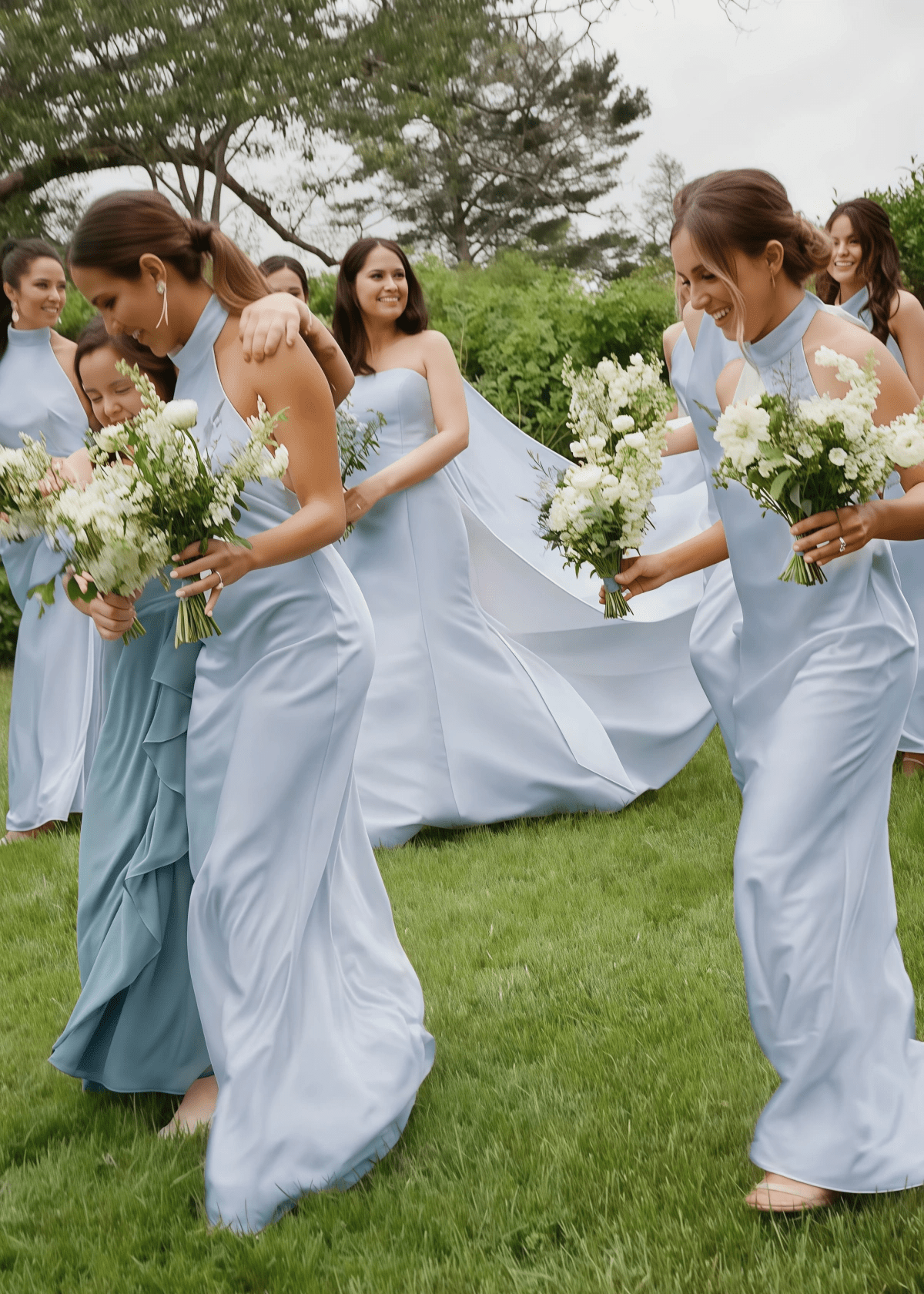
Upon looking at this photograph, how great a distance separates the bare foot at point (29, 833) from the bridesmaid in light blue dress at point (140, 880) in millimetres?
3416

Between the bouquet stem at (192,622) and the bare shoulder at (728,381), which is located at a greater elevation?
the bare shoulder at (728,381)

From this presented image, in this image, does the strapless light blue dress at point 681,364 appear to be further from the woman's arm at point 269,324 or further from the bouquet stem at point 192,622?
the bouquet stem at point 192,622

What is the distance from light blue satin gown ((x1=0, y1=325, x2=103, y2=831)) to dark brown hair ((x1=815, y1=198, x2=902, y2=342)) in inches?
169

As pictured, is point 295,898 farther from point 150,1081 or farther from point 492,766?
point 492,766

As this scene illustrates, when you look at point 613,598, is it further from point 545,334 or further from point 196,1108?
point 545,334

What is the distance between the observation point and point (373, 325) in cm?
675

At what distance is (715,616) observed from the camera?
158 inches

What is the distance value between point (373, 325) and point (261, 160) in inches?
614

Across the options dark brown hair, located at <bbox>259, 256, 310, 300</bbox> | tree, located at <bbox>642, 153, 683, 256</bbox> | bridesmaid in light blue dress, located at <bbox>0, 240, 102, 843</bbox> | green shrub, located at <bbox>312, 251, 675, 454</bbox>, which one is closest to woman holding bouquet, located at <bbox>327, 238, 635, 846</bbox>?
dark brown hair, located at <bbox>259, 256, 310, 300</bbox>

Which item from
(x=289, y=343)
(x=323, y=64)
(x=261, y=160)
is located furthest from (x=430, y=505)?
(x=261, y=160)

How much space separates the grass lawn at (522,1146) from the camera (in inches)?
116

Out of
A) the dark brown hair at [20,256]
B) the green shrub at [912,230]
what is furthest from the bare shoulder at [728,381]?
the green shrub at [912,230]

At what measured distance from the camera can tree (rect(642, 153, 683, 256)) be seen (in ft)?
115

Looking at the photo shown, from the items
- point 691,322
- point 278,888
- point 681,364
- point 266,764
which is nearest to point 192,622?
point 266,764
